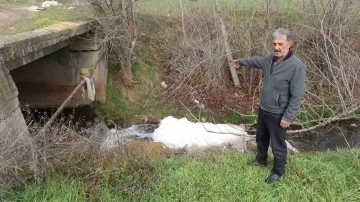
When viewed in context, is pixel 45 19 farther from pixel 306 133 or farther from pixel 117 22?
pixel 306 133

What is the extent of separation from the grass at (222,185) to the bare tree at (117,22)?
554 cm

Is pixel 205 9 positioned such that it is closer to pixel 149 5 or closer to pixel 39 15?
pixel 149 5

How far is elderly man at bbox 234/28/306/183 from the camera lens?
13.2 feet

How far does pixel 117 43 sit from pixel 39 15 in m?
2.29

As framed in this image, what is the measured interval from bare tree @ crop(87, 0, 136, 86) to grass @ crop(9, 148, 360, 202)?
18.2ft

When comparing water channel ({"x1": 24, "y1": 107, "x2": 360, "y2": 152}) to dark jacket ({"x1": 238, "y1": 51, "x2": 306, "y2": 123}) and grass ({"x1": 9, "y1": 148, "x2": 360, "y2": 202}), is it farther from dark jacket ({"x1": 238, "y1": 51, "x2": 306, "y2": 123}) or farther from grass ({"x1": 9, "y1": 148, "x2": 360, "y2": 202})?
dark jacket ({"x1": 238, "y1": 51, "x2": 306, "y2": 123})

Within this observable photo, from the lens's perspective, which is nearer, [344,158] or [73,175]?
[73,175]

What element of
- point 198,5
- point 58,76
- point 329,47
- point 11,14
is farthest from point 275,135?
point 198,5

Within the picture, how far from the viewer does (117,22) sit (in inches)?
372

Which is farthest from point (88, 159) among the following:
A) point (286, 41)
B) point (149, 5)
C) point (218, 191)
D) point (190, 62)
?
point (149, 5)

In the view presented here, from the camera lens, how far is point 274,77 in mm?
4188

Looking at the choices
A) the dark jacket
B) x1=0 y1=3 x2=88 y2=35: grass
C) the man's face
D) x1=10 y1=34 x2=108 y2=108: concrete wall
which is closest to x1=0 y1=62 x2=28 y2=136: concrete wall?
x1=0 y1=3 x2=88 y2=35: grass

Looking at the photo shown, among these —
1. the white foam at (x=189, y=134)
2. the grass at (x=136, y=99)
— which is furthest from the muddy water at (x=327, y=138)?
the grass at (x=136, y=99)

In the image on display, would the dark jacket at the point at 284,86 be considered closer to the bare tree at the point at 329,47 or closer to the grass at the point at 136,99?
the bare tree at the point at 329,47
